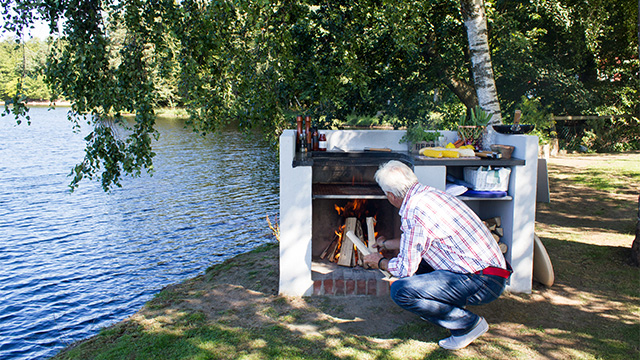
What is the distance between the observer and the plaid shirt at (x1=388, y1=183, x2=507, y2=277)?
11.1 ft

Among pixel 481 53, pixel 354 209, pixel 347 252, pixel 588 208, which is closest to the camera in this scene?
pixel 347 252

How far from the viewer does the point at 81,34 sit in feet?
18.9

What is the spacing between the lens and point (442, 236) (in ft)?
11.2

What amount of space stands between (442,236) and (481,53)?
4.16 meters

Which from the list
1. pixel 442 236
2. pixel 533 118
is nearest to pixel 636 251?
pixel 442 236

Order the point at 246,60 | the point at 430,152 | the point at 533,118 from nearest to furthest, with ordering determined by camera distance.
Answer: the point at 430,152 < the point at 246,60 < the point at 533,118

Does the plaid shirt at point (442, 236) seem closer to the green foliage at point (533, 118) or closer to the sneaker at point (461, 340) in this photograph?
the sneaker at point (461, 340)

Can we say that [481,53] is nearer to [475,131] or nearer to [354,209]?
[475,131]

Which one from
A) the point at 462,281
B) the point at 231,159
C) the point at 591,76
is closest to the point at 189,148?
the point at 231,159

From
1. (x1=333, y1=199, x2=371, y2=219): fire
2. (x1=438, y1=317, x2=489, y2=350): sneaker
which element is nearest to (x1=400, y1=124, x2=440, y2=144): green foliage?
(x1=333, y1=199, x2=371, y2=219): fire

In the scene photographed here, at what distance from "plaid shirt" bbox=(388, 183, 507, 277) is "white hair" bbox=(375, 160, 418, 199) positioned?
0.05 meters

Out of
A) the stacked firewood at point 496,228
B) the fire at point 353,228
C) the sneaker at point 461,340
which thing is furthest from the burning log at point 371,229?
the sneaker at point 461,340

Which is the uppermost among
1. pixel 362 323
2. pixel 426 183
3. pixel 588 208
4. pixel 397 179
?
pixel 397 179

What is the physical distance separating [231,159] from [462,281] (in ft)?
53.2
